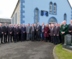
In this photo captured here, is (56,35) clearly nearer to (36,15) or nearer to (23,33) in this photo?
(23,33)

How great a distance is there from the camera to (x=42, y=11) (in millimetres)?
29891

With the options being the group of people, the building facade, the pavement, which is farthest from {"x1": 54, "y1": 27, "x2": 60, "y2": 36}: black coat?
the building facade

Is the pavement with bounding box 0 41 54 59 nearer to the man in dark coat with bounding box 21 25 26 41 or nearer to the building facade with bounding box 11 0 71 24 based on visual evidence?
the man in dark coat with bounding box 21 25 26 41

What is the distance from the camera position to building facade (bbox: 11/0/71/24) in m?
27.7

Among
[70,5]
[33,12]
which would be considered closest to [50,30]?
[33,12]

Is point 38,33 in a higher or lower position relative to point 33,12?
lower

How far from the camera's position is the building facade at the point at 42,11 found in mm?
27719

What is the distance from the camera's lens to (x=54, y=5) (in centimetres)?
3180

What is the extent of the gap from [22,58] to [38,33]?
8.92 meters

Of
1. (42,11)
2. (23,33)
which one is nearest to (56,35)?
(23,33)

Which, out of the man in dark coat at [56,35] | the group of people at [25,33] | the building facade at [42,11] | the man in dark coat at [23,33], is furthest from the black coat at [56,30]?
the building facade at [42,11]

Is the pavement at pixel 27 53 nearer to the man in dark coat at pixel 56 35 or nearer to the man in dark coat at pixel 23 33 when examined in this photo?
the man in dark coat at pixel 56 35

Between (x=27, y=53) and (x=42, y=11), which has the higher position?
(x=42, y=11)

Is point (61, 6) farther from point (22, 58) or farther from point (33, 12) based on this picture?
point (22, 58)
